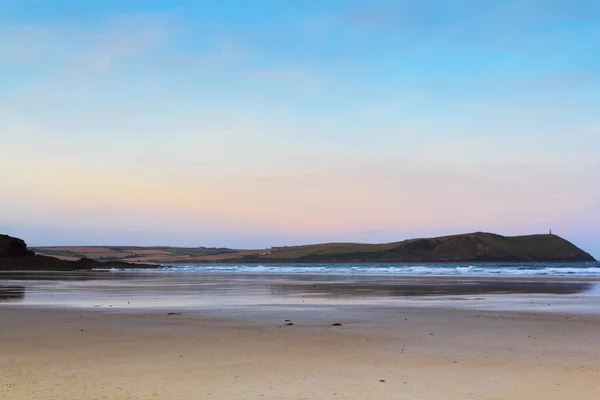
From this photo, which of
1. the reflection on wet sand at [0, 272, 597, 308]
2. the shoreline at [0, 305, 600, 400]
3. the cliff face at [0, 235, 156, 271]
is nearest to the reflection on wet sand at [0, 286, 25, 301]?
the reflection on wet sand at [0, 272, 597, 308]

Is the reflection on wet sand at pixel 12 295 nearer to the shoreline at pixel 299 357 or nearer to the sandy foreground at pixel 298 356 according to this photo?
the sandy foreground at pixel 298 356

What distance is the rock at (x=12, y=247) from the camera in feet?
257

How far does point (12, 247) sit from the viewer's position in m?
79.3

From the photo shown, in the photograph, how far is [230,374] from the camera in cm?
800

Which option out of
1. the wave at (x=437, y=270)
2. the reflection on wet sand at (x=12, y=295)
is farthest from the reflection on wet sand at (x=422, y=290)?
the wave at (x=437, y=270)

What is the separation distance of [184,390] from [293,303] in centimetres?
1371

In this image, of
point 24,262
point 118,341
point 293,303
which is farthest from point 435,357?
point 24,262

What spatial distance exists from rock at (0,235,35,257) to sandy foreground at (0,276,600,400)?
2726 inches

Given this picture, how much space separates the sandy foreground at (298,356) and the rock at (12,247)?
69.2m

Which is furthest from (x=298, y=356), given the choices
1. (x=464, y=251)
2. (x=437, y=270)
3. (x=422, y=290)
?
(x=464, y=251)

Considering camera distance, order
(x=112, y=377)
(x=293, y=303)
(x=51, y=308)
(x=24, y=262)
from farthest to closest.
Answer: (x=24, y=262) < (x=293, y=303) < (x=51, y=308) < (x=112, y=377)

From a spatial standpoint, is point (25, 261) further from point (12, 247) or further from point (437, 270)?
point (437, 270)

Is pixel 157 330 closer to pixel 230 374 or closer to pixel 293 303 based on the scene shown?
pixel 230 374

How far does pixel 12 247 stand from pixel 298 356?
259 feet
